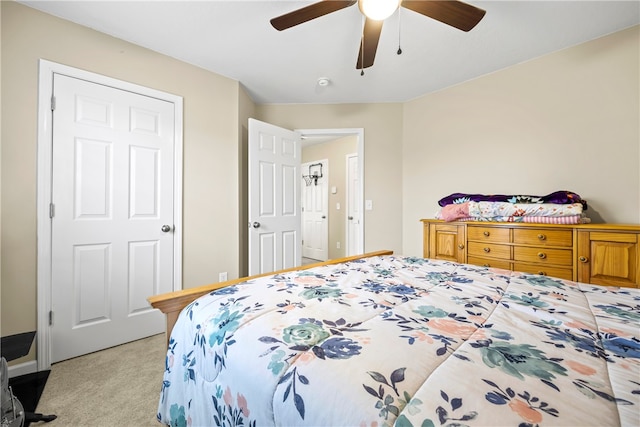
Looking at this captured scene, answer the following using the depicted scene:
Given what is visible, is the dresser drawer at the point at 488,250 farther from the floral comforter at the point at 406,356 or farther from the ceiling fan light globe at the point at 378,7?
the ceiling fan light globe at the point at 378,7

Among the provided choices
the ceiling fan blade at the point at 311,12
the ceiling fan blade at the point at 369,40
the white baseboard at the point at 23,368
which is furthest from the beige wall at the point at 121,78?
the ceiling fan blade at the point at 369,40

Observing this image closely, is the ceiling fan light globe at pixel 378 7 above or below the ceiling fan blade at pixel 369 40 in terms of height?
below

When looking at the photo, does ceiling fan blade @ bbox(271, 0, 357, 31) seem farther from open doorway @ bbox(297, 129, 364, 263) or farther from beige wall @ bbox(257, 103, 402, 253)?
open doorway @ bbox(297, 129, 364, 263)

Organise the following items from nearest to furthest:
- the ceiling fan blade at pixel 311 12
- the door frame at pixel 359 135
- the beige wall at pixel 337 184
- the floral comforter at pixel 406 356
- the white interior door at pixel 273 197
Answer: the floral comforter at pixel 406 356
the ceiling fan blade at pixel 311 12
the white interior door at pixel 273 197
the door frame at pixel 359 135
the beige wall at pixel 337 184

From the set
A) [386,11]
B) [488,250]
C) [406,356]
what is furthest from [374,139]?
[406,356]

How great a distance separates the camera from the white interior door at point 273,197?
2.71 metres

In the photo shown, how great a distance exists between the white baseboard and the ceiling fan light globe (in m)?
2.96

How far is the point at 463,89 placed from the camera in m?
2.77

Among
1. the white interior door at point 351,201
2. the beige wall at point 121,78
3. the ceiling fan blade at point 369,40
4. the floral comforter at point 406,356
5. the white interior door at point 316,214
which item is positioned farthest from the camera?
the white interior door at point 316,214

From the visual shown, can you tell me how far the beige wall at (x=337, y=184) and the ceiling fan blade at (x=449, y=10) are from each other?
3.11 meters

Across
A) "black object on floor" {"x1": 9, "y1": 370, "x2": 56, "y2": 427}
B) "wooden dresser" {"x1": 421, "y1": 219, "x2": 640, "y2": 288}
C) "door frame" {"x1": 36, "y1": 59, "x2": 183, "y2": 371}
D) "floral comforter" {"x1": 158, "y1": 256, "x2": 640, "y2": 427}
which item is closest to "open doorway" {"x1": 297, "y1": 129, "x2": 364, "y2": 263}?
"wooden dresser" {"x1": 421, "y1": 219, "x2": 640, "y2": 288}

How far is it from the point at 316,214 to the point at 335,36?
11.9 feet

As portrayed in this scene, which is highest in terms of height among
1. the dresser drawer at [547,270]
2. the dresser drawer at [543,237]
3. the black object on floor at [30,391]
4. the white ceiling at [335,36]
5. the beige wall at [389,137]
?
the white ceiling at [335,36]

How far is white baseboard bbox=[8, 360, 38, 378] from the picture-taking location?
1626 millimetres
